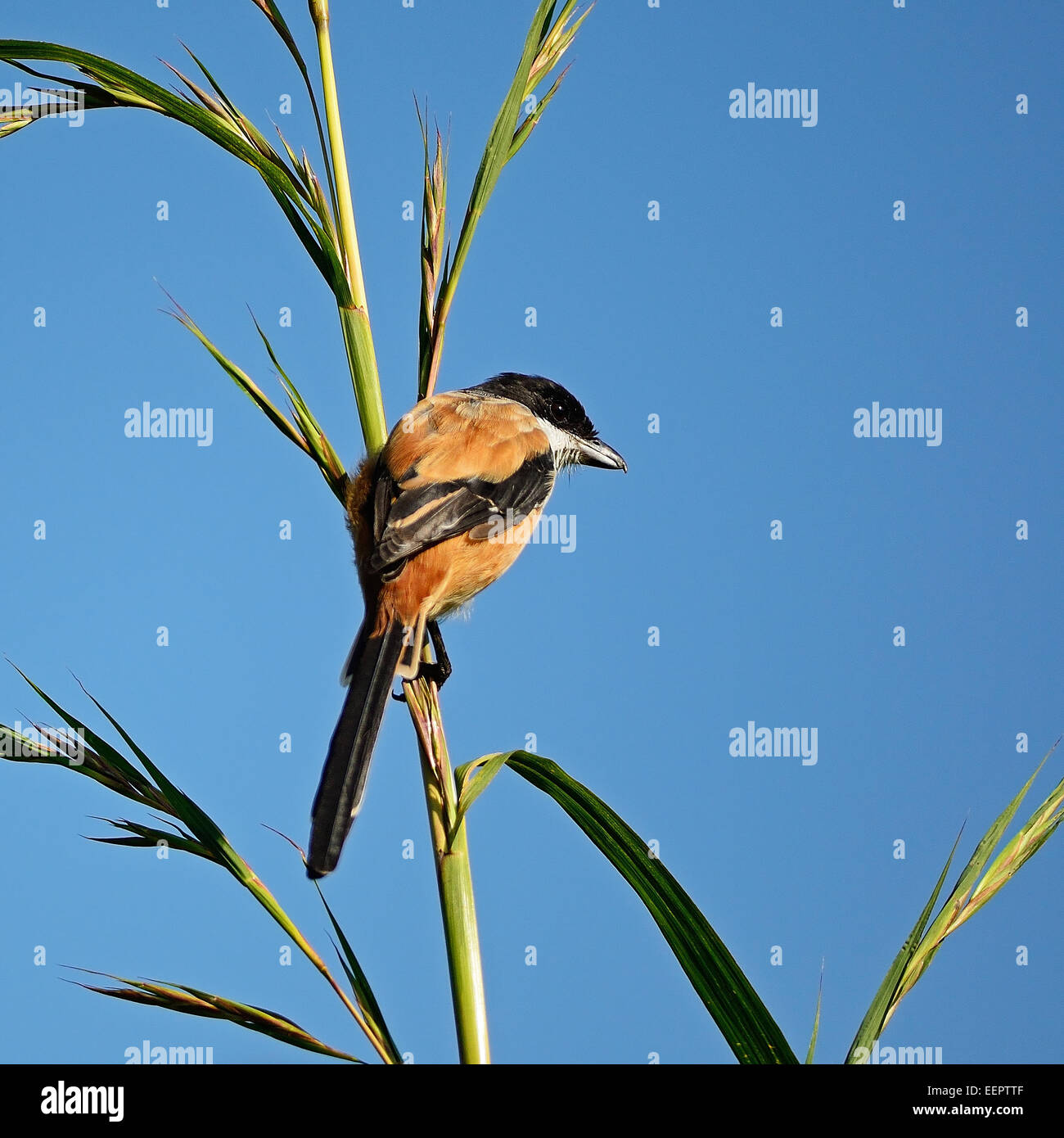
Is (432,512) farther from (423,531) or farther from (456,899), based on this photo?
(456,899)

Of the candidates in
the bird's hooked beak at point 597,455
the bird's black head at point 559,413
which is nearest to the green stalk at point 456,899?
the bird's black head at point 559,413

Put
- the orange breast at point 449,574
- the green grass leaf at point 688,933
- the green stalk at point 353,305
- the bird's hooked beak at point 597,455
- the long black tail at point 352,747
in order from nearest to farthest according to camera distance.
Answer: the green grass leaf at point 688,933 → the long black tail at point 352,747 → the green stalk at point 353,305 → the orange breast at point 449,574 → the bird's hooked beak at point 597,455

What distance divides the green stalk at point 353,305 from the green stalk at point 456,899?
0.50m

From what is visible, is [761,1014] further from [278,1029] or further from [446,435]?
[446,435]

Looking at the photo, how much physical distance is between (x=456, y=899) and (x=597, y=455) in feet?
7.04

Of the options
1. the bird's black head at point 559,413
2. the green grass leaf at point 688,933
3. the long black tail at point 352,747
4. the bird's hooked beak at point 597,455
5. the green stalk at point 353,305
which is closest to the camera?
the green grass leaf at point 688,933

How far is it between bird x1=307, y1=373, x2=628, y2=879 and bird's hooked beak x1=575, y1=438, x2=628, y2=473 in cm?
14

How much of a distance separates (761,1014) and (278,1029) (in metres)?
0.64

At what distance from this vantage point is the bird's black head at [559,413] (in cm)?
326

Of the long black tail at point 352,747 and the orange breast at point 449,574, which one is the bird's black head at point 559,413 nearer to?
the orange breast at point 449,574

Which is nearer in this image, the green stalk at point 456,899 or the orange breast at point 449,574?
the green stalk at point 456,899

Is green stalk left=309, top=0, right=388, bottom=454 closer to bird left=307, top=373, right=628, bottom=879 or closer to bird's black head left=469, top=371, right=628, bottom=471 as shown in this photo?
bird left=307, top=373, right=628, bottom=879
